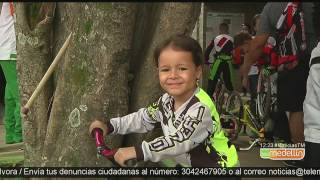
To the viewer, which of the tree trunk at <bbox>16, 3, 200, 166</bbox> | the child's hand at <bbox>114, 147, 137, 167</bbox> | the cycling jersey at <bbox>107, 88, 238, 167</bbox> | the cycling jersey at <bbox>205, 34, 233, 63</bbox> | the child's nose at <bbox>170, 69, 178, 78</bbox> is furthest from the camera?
the cycling jersey at <bbox>205, 34, 233, 63</bbox>

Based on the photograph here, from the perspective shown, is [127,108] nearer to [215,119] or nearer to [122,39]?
[122,39]

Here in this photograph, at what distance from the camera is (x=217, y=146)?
3002mm

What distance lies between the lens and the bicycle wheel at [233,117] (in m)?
7.77

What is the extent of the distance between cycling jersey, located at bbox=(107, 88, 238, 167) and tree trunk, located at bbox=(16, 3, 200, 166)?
21.9 inches

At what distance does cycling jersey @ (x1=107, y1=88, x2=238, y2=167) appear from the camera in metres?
2.79

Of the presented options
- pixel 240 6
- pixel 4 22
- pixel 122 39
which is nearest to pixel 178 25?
pixel 122 39

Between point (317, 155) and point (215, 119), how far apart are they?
1.11 m

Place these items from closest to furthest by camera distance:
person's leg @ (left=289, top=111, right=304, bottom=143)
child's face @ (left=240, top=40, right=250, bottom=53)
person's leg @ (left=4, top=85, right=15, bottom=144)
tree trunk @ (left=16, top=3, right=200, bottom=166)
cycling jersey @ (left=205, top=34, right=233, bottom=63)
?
1. tree trunk @ (left=16, top=3, right=200, bottom=166)
2. person's leg @ (left=289, top=111, right=304, bottom=143)
3. person's leg @ (left=4, top=85, right=15, bottom=144)
4. child's face @ (left=240, top=40, right=250, bottom=53)
5. cycling jersey @ (left=205, top=34, right=233, bottom=63)

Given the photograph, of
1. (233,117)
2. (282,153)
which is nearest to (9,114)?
(233,117)

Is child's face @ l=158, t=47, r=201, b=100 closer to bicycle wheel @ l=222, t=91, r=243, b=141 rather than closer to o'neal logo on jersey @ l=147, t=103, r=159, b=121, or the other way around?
o'neal logo on jersey @ l=147, t=103, r=159, b=121

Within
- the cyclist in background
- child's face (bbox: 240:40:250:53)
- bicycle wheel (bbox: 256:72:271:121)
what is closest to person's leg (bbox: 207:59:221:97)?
the cyclist in background

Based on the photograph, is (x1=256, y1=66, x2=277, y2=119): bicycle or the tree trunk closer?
the tree trunk

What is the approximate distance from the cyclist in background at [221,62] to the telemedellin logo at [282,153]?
103 inches

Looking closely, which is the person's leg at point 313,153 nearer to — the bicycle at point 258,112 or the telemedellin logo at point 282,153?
the telemedellin logo at point 282,153
